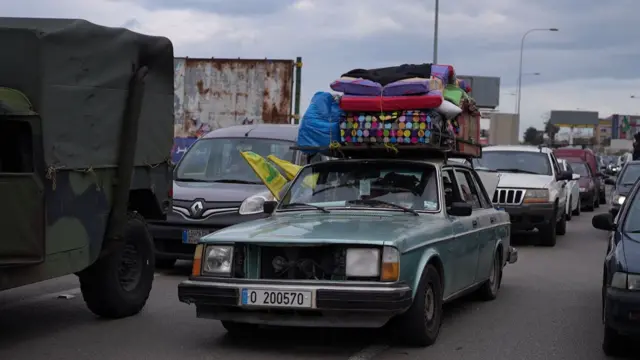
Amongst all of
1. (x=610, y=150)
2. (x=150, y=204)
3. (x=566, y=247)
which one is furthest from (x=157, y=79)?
(x=610, y=150)

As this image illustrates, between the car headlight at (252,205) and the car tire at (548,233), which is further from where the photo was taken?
the car tire at (548,233)

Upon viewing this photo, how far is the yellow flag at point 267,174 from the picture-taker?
990 centimetres

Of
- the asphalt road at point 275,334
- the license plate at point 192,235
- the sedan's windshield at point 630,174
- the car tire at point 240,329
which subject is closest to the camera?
the asphalt road at point 275,334

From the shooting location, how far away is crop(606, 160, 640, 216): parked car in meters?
17.4

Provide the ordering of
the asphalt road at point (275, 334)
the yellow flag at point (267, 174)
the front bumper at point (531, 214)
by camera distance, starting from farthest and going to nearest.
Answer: the front bumper at point (531, 214)
the yellow flag at point (267, 174)
the asphalt road at point (275, 334)

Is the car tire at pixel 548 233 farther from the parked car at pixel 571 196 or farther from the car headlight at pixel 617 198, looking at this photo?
the parked car at pixel 571 196

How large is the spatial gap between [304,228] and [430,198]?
4.75 ft

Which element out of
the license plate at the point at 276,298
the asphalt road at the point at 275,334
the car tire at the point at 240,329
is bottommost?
the asphalt road at the point at 275,334

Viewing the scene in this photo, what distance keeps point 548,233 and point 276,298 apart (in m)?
10.6

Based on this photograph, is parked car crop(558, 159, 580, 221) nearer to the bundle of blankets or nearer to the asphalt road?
the asphalt road

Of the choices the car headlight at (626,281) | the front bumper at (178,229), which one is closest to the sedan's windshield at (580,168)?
the front bumper at (178,229)

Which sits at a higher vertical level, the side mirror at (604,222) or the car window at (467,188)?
the car window at (467,188)

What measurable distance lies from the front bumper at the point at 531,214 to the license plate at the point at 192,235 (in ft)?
23.2

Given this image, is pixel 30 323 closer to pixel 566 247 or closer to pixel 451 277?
pixel 451 277
